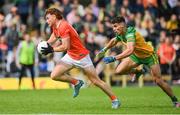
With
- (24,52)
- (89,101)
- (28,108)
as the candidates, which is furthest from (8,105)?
(24,52)

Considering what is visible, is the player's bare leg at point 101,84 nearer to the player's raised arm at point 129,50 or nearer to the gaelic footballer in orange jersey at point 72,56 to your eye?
the gaelic footballer in orange jersey at point 72,56

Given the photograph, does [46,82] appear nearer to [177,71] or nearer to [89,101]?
[177,71]

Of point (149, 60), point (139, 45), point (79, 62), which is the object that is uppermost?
point (139, 45)

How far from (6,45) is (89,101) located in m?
11.2

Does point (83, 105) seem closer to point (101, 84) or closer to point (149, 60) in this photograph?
point (101, 84)

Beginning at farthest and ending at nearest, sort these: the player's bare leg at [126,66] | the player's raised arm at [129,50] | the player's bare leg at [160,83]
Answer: the player's bare leg at [126,66] < the player's bare leg at [160,83] < the player's raised arm at [129,50]

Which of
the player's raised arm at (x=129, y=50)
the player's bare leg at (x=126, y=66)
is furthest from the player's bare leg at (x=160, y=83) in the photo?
the player's raised arm at (x=129, y=50)

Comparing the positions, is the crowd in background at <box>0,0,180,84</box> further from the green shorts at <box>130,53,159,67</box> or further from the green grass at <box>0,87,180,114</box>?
the green shorts at <box>130,53,159,67</box>

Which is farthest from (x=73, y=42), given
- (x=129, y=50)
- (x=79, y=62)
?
(x=129, y=50)

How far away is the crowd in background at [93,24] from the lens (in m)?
Answer: 30.0

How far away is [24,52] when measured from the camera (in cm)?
2825

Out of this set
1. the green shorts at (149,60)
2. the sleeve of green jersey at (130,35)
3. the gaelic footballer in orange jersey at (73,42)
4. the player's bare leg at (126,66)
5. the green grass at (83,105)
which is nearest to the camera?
the green grass at (83,105)

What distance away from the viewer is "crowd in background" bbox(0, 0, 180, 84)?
30.0 metres

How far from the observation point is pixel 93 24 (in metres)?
31.2
